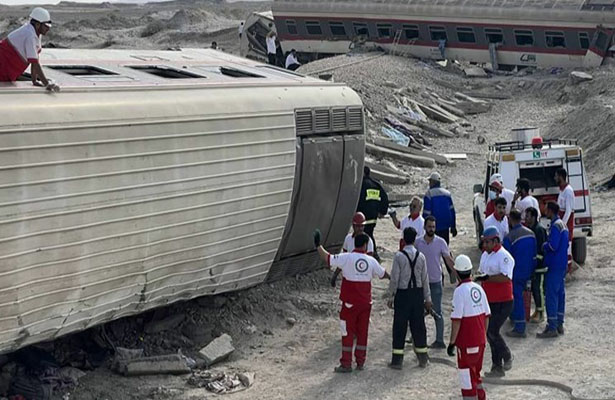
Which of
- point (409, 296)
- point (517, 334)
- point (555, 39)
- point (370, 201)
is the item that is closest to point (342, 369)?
point (409, 296)

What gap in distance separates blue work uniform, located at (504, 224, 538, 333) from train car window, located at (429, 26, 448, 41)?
29006 mm

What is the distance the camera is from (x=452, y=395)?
1118cm

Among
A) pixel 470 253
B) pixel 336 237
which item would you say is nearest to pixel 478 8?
pixel 470 253

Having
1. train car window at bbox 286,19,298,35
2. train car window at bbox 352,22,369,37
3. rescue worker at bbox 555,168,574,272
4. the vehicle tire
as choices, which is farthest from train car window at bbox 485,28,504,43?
rescue worker at bbox 555,168,574,272

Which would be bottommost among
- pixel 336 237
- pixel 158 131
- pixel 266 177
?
pixel 336 237

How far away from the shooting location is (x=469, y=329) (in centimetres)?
1028

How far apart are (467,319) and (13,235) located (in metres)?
4.07

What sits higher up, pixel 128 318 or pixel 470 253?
pixel 128 318

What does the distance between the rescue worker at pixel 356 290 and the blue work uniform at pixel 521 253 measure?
1803 millimetres

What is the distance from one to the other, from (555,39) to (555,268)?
2751 centimetres

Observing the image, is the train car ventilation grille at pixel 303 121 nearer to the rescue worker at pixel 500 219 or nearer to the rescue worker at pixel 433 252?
the rescue worker at pixel 433 252

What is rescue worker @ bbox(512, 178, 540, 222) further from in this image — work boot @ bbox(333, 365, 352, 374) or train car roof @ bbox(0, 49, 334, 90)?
work boot @ bbox(333, 365, 352, 374)

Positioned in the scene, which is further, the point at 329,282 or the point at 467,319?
the point at 329,282

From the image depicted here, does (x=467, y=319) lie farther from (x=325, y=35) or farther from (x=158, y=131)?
(x=325, y=35)
